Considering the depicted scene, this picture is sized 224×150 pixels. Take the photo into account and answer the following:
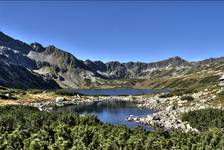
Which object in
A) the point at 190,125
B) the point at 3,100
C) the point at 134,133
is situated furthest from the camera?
the point at 3,100

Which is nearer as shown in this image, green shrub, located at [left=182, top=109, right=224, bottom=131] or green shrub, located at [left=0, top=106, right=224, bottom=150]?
green shrub, located at [left=0, top=106, right=224, bottom=150]

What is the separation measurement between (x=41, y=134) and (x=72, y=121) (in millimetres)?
26002

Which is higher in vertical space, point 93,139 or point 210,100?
point 210,100

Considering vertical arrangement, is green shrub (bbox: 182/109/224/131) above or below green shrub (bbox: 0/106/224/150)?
above

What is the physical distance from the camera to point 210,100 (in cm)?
17212

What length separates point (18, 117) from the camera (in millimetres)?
120188

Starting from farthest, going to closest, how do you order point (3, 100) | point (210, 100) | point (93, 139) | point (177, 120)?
point (3, 100), point (210, 100), point (177, 120), point (93, 139)

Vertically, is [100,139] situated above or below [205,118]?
below

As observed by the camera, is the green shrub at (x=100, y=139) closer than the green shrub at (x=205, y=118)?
Yes

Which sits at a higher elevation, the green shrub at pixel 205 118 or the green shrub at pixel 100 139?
the green shrub at pixel 205 118

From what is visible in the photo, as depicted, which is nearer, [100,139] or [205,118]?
[100,139]

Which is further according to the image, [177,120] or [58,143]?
[177,120]

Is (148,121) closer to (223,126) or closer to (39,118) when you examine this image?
(223,126)

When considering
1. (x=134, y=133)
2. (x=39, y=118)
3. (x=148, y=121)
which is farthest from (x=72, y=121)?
(x=148, y=121)
